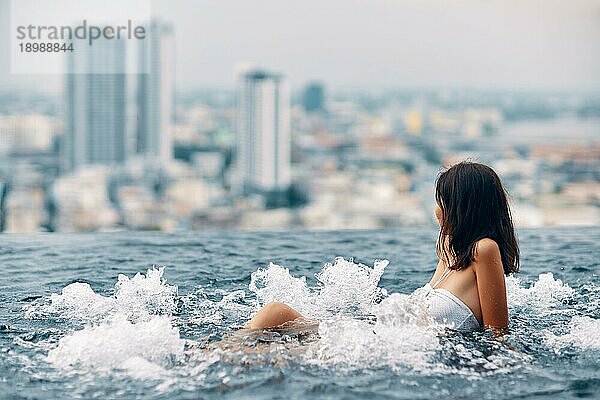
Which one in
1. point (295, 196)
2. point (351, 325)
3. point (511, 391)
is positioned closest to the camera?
point (511, 391)

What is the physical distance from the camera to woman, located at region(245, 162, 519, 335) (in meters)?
2.55

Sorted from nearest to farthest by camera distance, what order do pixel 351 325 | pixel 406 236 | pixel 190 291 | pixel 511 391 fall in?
pixel 511 391 < pixel 351 325 < pixel 190 291 < pixel 406 236

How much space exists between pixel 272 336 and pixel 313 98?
12656 millimetres

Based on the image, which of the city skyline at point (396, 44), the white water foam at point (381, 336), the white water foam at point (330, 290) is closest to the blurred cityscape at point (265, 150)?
the city skyline at point (396, 44)

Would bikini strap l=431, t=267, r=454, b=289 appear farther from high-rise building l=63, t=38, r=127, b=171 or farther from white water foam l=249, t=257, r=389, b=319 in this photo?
high-rise building l=63, t=38, r=127, b=171

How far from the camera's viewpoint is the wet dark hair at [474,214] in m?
2.64

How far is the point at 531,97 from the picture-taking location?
47.2ft

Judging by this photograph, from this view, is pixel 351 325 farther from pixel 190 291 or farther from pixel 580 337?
pixel 190 291

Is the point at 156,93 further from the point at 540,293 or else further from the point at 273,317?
the point at 273,317

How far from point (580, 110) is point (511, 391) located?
41.0ft

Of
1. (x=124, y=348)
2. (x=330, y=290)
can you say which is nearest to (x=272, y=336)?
(x=124, y=348)

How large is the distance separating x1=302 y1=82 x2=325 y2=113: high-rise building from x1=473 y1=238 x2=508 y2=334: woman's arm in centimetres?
A: 1218

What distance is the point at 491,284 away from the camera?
2.54 metres

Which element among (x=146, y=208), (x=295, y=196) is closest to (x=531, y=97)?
(x=295, y=196)
